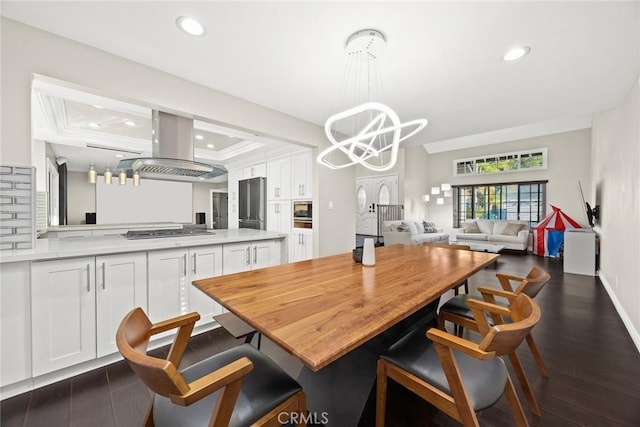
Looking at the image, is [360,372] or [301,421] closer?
[301,421]

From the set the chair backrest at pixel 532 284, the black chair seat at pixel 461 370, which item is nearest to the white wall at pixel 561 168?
the chair backrest at pixel 532 284

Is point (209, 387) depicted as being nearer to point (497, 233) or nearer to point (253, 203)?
point (253, 203)

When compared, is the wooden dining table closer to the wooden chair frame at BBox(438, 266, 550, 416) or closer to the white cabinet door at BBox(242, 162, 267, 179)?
the wooden chair frame at BBox(438, 266, 550, 416)

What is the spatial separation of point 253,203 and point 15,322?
3.81 m

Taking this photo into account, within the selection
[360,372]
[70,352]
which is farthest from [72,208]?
[360,372]

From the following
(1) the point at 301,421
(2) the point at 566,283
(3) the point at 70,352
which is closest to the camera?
(1) the point at 301,421

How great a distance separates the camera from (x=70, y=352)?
5.85 feet

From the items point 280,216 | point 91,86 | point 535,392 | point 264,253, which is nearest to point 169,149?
point 91,86

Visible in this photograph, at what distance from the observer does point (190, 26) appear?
1773mm

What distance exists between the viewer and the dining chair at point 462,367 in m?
0.91

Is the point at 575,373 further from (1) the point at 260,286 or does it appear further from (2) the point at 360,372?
(1) the point at 260,286

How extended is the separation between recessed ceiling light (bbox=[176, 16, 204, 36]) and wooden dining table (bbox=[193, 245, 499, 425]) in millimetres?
1711

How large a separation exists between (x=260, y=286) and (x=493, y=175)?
29.6 feet

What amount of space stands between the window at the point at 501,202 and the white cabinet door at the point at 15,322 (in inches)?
387
